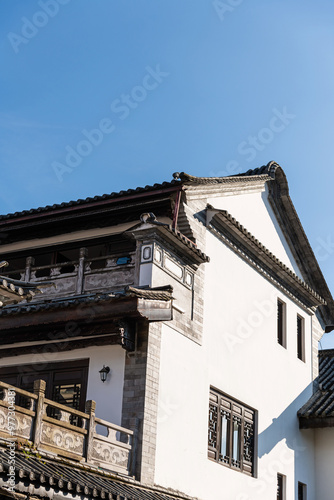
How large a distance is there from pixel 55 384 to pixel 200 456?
10.5ft

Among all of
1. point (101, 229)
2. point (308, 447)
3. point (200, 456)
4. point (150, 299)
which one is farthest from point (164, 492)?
point (308, 447)

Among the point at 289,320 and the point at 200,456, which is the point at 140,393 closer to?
the point at 200,456

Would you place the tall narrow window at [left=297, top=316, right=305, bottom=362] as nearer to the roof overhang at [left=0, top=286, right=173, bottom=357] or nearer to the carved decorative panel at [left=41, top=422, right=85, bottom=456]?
the roof overhang at [left=0, top=286, right=173, bottom=357]

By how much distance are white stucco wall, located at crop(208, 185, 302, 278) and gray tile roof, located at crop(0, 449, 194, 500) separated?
22.4 ft

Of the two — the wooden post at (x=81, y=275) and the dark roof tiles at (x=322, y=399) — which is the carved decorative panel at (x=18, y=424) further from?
the dark roof tiles at (x=322, y=399)

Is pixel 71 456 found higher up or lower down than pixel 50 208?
lower down

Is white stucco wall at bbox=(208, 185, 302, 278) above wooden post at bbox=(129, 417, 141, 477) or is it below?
above

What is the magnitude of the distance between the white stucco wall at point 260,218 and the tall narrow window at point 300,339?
1.36 m

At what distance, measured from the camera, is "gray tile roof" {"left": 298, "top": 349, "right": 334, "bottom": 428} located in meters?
19.2

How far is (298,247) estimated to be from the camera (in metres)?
21.2

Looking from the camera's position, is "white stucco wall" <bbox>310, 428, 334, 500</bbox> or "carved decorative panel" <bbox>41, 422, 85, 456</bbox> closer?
"carved decorative panel" <bbox>41, 422, 85, 456</bbox>

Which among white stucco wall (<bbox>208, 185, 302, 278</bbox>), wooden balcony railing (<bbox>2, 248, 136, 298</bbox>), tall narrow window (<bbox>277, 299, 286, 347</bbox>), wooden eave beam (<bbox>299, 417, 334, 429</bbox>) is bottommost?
wooden eave beam (<bbox>299, 417, 334, 429</bbox>)

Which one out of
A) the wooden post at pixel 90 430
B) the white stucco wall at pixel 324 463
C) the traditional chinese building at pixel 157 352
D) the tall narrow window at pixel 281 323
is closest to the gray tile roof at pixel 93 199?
the traditional chinese building at pixel 157 352

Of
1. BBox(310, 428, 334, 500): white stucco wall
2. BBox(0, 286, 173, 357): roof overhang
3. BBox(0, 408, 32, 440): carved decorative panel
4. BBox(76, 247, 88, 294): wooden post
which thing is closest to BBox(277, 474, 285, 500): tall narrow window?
BBox(310, 428, 334, 500): white stucco wall
